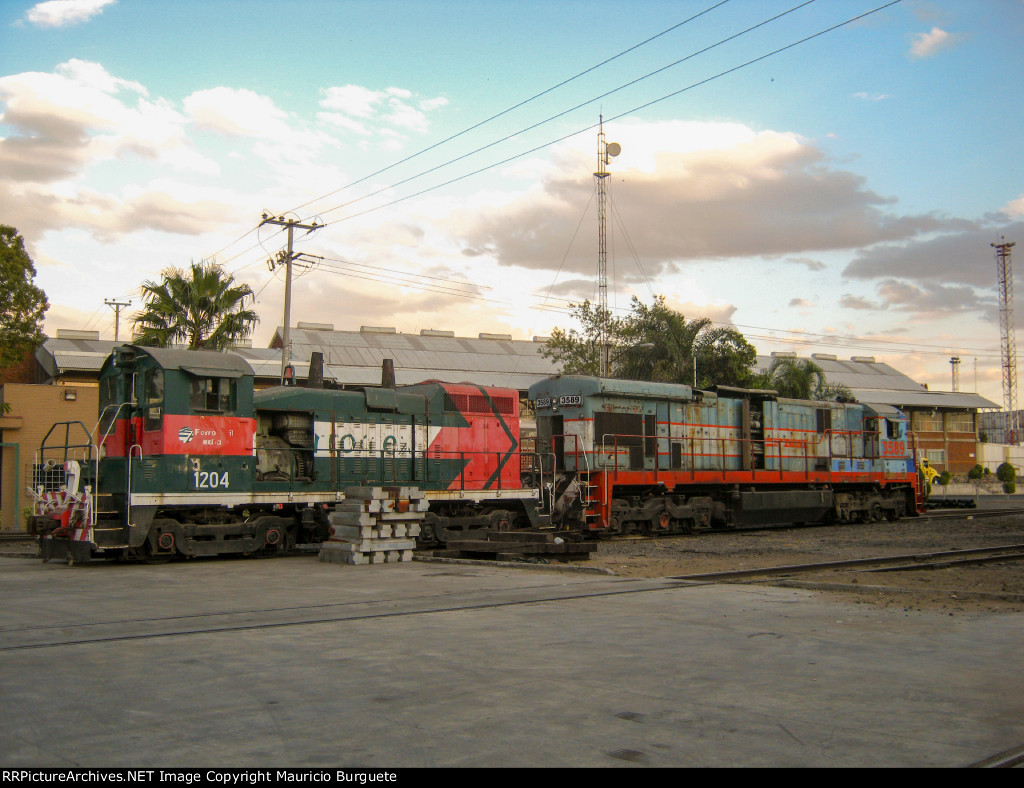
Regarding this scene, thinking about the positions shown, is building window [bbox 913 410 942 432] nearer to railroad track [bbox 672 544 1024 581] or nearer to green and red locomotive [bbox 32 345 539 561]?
railroad track [bbox 672 544 1024 581]

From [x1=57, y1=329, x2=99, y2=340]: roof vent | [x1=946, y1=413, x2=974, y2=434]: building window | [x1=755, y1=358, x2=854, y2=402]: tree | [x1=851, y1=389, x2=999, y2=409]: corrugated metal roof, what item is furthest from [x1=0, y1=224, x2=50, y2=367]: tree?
[x1=946, y1=413, x2=974, y2=434]: building window

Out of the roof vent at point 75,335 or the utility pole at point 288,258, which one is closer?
the utility pole at point 288,258

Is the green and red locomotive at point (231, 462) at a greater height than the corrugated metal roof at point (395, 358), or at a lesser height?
lesser

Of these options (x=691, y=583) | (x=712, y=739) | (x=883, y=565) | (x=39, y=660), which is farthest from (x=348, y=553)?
(x=712, y=739)

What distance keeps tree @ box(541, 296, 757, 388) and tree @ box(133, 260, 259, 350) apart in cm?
1646

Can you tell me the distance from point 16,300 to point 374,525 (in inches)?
648

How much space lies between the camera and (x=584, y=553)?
14633mm

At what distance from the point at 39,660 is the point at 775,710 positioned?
18.1ft

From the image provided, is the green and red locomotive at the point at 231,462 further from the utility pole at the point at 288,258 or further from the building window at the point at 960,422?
the building window at the point at 960,422

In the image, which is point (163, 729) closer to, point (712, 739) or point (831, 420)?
point (712, 739)

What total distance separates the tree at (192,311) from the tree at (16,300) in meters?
3.01

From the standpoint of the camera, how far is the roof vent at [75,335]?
49000mm

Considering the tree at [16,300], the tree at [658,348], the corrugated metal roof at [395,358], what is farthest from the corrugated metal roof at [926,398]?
the tree at [16,300]

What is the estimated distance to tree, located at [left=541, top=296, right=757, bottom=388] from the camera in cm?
3656
